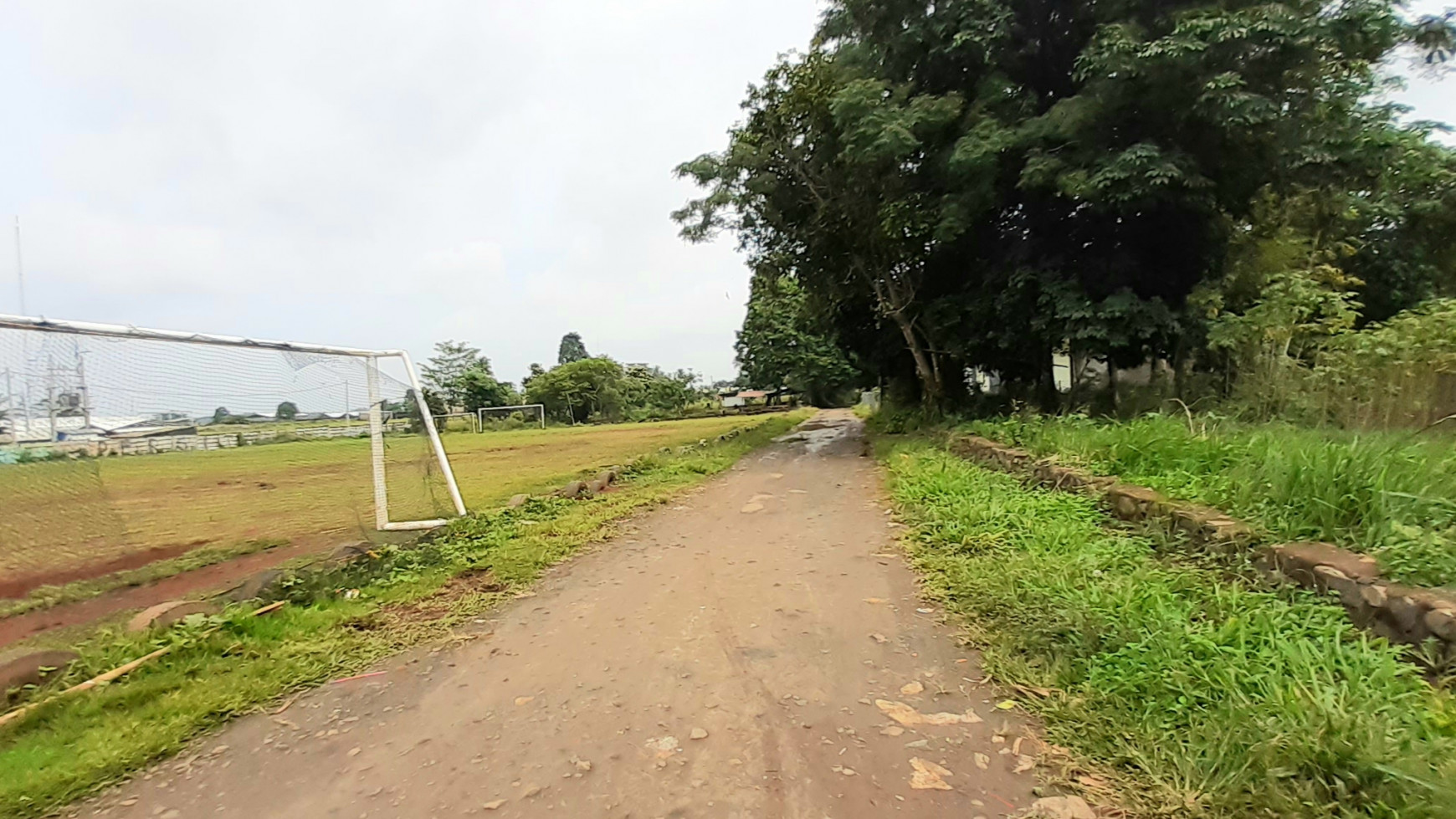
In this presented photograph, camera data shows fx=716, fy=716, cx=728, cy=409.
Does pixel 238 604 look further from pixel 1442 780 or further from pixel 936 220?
pixel 936 220

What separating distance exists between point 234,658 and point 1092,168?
1037 cm

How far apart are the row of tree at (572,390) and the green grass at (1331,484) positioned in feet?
157

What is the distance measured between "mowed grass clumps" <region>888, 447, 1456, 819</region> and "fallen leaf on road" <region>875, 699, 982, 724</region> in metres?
0.29

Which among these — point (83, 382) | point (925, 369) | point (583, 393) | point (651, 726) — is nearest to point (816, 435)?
point (925, 369)

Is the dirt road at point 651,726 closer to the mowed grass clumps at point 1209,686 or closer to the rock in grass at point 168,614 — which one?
the mowed grass clumps at point 1209,686

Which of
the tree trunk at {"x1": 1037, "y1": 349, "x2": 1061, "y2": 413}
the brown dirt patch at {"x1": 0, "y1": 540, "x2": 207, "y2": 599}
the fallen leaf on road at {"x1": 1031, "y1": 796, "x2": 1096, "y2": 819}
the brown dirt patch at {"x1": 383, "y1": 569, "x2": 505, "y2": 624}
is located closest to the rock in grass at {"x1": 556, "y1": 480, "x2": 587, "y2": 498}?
the brown dirt patch at {"x1": 383, "y1": 569, "x2": 505, "y2": 624}

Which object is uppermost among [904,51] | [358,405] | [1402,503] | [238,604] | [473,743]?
[904,51]

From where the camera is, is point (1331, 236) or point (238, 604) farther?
point (1331, 236)

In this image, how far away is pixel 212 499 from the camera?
1016 cm

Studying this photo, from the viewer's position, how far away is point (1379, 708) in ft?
7.63

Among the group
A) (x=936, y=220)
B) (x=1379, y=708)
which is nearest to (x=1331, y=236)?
(x=936, y=220)

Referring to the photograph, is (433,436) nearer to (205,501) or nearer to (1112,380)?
(205,501)

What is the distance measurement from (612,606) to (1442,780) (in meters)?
3.79

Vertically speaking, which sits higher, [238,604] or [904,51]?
[904,51]
